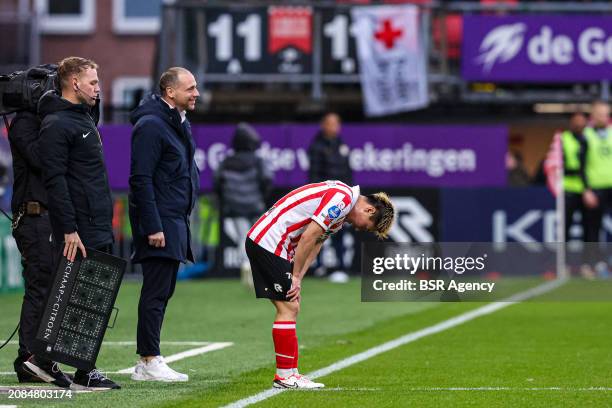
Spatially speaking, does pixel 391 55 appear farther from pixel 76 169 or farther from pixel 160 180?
pixel 76 169

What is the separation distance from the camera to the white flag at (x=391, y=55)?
23.3m

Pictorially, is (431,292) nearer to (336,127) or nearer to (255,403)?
(255,403)

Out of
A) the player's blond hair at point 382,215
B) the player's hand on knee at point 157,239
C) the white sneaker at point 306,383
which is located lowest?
the white sneaker at point 306,383

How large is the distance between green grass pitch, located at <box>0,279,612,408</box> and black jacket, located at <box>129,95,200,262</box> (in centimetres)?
89

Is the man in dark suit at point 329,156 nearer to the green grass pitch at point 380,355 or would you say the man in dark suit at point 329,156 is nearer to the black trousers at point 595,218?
the green grass pitch at point 380,355

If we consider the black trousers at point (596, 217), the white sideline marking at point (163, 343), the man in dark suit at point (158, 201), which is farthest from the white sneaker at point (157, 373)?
the black trousers at point (596, 217)

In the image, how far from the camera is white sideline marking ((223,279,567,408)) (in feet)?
30.6

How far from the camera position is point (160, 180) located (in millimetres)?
10273

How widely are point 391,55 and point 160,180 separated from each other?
13.4 m

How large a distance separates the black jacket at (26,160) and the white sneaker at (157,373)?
1.20m

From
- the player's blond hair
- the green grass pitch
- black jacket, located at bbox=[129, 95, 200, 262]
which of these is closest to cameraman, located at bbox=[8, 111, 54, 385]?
the green grass pitch

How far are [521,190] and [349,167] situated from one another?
2.94 metres

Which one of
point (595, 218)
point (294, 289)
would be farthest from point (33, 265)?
point (595, 218)

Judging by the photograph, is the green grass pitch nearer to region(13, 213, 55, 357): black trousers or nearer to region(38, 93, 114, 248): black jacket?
region(13, 213, 55, 357): black trousers
